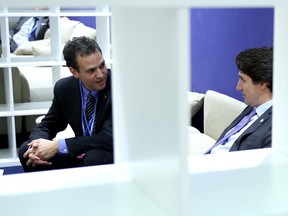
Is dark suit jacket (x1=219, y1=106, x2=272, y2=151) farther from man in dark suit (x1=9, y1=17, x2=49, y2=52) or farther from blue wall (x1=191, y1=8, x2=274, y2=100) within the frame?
man in dark suit (x1=9, y1=17, x2=49, y2=52)

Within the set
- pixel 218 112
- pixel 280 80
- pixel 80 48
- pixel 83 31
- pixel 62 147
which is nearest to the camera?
pixel 280 80

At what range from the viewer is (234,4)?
0.64 meters

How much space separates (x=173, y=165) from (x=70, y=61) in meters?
1.98

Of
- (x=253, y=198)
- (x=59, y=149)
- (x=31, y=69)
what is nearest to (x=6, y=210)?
(x=253, y=198)

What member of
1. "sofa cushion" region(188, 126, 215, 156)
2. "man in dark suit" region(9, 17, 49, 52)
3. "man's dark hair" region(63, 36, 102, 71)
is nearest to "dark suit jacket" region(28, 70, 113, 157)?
"man's dark hair" region(63, 36, 102, 71)

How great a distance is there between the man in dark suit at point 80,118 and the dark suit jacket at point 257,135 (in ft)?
2.03

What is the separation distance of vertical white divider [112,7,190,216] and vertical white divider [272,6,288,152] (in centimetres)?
29

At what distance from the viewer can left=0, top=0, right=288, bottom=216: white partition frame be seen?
64 centimetres

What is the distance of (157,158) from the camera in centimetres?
72

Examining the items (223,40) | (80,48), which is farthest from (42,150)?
→ (223,40)

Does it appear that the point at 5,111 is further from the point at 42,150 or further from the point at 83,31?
the point at 83,31

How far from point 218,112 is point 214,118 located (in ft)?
0.24

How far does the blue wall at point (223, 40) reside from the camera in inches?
119

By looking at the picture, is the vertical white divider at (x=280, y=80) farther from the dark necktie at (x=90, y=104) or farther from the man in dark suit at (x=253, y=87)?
the dark necktie at (x=90, y=104)
